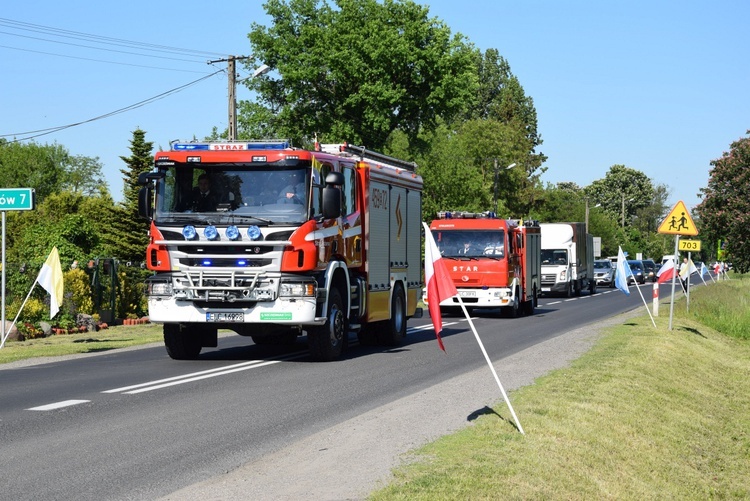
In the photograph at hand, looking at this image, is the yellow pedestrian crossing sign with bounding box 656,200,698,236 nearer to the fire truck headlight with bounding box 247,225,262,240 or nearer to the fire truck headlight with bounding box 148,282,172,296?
the fire truck headlight with bounding box 247,225,262,240

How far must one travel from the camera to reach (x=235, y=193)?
16.8 meters

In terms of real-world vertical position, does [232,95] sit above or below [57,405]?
above

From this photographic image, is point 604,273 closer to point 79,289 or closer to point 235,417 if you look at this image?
point 79,289

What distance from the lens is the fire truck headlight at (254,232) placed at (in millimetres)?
16391

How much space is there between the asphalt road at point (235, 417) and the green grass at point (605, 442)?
394 mm

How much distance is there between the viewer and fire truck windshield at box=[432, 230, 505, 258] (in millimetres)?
32625

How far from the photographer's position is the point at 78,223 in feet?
104

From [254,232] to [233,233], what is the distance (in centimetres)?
31

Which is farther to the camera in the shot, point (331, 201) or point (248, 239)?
point (331, 201)

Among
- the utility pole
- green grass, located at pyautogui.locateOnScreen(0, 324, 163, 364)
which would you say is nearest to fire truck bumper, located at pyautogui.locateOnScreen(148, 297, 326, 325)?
green grass, located at pyautogui.locateOnScreen(0, 324, 163, 364)

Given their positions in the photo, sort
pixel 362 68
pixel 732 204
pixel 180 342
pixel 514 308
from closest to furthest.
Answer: pixel 180 342, pixel 514 308, pixel 362 68, pixel 732 204

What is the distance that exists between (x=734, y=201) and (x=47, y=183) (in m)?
69.5

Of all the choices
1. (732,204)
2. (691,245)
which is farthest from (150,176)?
(732,204)

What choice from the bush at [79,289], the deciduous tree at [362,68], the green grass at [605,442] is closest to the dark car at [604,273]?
the deciduous tree at [362,68]
